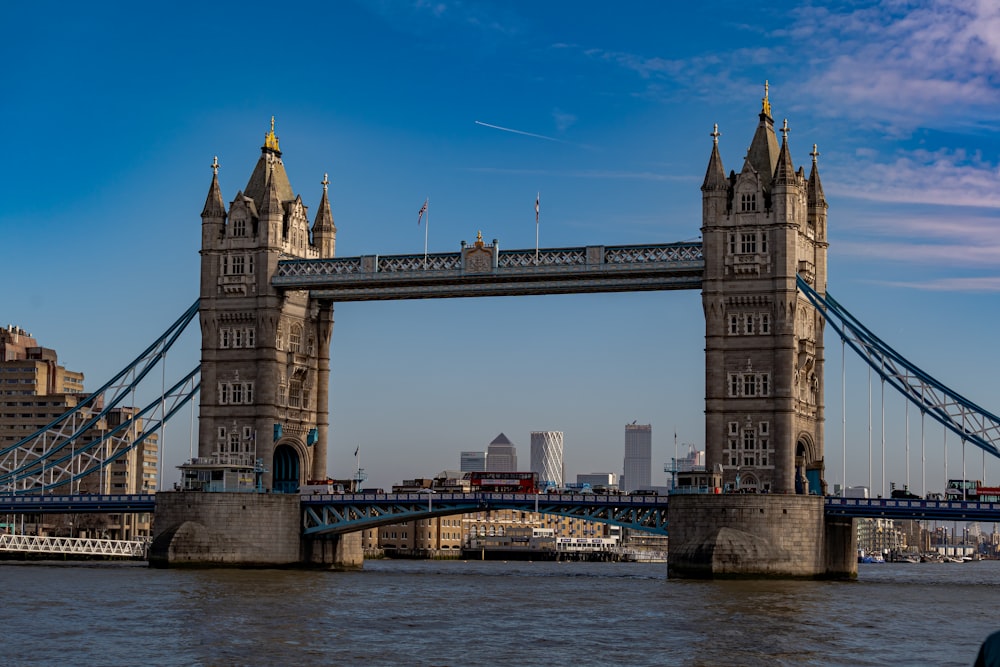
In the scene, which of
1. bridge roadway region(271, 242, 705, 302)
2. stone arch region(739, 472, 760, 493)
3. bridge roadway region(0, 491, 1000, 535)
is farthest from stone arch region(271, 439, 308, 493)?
stone arch region(739, 472, 760, 493)

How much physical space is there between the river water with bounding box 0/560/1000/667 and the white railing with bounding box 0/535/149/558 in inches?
2203

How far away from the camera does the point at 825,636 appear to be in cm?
6069

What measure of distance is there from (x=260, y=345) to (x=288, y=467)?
1066 centimetres

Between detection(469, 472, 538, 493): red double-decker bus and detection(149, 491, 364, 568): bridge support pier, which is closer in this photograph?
detection(149, 491, 364, 568): bridge support pier

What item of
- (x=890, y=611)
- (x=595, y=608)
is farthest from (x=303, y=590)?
(x=890, y=611)

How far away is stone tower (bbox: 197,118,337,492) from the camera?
116m

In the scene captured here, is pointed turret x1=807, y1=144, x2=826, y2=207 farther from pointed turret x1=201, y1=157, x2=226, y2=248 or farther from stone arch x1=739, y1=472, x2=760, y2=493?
pointed turret x1=201, y1=157, x2=226, y2=248

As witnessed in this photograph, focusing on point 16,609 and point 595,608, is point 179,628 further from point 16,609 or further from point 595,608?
point 595,608

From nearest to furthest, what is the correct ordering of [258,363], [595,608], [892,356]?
1. [595,608]
2. [892,356]
3. [258,363]

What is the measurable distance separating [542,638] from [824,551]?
4629 cm

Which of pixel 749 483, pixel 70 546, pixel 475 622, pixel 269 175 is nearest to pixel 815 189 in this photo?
pixel 749 483

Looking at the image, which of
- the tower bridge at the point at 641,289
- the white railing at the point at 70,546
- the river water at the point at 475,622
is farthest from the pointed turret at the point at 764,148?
the white railing at the point at 70,546

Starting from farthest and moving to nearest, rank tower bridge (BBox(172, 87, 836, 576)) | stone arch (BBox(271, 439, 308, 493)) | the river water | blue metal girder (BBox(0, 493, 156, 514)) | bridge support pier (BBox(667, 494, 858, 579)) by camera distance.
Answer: stone arch (BBox(271, 439, 308, 493))
blue metal girder (BBox(0, 493, 156, 514))
tower bridge (BBox(172, 87, 836, 576))
bridge support pier (BBox(667, 494, 858, 579))
the river water

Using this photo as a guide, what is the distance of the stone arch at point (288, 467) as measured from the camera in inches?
4705
